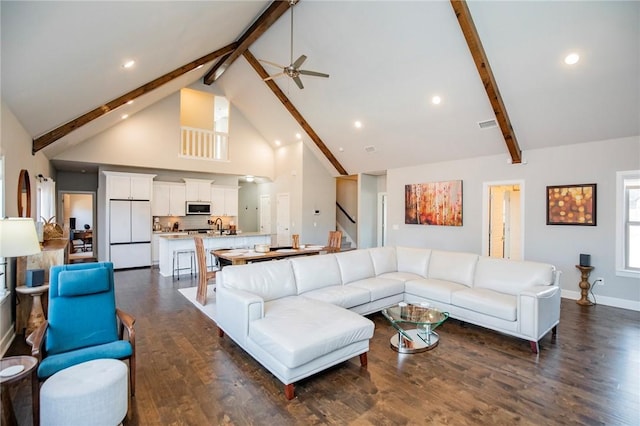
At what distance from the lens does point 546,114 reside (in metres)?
5.24

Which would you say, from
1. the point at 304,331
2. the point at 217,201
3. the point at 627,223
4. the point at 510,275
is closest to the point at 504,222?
the point at 627,223

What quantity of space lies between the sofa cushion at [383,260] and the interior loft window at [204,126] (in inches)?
239

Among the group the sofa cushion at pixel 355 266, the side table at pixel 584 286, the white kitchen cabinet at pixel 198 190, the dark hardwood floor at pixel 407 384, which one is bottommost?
the dark hardwood floor at pixel 407 384

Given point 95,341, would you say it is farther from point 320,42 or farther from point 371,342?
point 320,42

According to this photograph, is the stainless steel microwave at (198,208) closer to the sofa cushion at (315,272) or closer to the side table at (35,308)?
the side table at (35,308)

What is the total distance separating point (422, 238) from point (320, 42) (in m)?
5.03

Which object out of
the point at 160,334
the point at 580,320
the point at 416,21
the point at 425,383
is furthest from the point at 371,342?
the point at 416,21

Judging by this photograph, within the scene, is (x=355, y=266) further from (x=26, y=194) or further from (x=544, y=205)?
(x=26, y=194)

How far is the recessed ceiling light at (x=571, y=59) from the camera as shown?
4250mm

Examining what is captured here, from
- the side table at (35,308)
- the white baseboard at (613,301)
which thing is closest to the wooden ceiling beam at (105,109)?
the side table at (35,308)

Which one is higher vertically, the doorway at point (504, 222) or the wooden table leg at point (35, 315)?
the doorway at point (504, 222)

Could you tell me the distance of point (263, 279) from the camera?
369 centimetres

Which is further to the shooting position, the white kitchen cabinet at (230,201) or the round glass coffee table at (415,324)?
the white kitchen cabinet at (230,201)

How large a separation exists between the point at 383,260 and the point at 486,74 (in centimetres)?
329
